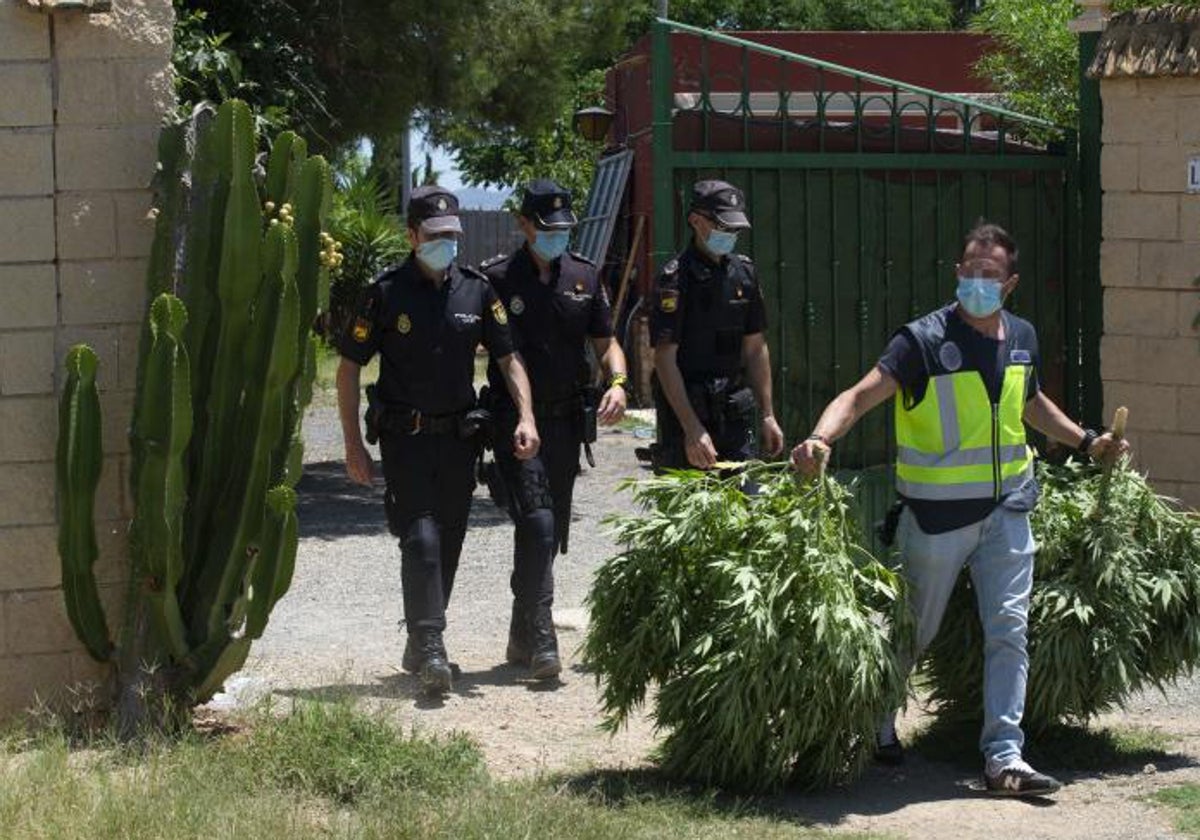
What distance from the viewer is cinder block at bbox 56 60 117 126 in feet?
22.8

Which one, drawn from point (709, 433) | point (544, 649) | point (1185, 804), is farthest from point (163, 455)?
point (1185, 804)

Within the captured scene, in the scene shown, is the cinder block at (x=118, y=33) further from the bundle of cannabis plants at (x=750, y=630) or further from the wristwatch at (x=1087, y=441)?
the wristwatch at (x=1087, y=441)

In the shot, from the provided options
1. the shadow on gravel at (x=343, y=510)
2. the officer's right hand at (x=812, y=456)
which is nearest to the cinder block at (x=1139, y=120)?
the officer's right hand at (x=812, y=456)

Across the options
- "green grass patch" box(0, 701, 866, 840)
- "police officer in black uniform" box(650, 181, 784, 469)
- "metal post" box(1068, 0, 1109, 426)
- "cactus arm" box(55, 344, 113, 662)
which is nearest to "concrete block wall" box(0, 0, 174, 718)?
"cactus arm" box(55, 344, 113, 662)

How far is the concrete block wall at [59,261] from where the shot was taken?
272 inches

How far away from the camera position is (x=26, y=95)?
6914mm

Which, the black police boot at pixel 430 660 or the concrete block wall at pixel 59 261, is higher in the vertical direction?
the concrete block wall at pixel 59 261

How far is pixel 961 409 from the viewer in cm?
664

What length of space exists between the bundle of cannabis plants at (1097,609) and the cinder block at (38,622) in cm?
301

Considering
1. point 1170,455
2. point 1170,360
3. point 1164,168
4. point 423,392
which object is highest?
point 1164,168

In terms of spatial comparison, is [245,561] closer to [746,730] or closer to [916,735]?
[746,730]

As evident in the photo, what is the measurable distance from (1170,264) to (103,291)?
5.13 meters

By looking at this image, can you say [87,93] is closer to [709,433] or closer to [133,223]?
[133,223]

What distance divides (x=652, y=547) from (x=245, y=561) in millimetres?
1482
